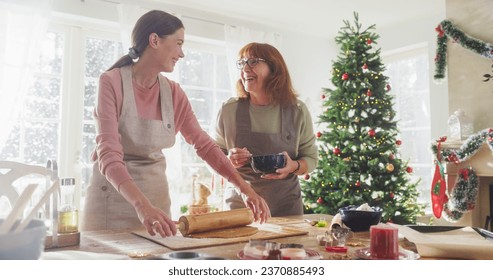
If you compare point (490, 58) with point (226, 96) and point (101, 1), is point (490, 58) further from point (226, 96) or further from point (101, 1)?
point (101, 1)

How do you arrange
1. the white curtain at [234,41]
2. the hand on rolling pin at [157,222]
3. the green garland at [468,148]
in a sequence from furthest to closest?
the white curtain at [234,41] < the green garland at [468,148] < the hand on rolling pin at [157,222]

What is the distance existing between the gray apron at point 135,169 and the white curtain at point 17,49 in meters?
1.54

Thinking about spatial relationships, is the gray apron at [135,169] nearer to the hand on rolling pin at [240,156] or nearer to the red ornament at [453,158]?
the hand on rolling pin at [240,156]

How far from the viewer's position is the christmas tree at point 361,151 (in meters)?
2.83

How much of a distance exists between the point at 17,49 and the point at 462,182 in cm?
290

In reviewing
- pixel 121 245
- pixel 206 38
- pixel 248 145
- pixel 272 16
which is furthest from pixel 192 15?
pixel 121 245

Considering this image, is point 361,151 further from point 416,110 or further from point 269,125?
point 269,125

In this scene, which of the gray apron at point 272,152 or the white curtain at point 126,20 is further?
the white curtain at point 126,20

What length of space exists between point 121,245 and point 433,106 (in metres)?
3.13

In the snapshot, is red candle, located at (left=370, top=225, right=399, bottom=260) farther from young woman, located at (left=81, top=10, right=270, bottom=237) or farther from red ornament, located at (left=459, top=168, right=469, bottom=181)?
red ornament, located at (left=459, top=168, right=469, bottom=181)

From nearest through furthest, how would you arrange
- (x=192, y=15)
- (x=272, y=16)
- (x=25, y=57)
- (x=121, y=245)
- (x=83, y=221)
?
(x=121, y=245), (x=83, y=221), (x=25, y=57), (x=192, y=15), (x=272, y=16)

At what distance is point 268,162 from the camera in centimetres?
117

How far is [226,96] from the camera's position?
11.2 ft

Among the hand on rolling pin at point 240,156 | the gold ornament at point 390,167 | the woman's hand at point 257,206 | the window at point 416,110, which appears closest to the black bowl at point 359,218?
the woman's hand at point 257,206
